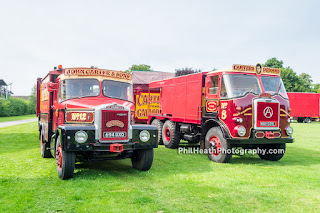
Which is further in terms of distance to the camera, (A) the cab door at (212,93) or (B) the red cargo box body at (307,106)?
(B) the red cargo box body at (307,106)

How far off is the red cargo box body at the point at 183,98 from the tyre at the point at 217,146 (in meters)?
0.88

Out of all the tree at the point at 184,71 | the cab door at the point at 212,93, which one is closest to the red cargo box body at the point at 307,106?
the tree at the point at 184,71

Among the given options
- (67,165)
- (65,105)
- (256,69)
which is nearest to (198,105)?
(256,69)

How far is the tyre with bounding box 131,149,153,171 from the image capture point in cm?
727

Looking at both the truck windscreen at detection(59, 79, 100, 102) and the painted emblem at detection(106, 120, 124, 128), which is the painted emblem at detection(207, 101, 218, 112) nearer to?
the painted emblem at detection(106, 120, 124, 128)

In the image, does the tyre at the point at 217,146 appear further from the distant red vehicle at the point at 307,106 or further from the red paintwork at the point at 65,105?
Result: the distant red vehicle at the point at 307,106

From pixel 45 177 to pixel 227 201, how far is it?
415cm

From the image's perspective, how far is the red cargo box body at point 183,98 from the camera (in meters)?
10.1

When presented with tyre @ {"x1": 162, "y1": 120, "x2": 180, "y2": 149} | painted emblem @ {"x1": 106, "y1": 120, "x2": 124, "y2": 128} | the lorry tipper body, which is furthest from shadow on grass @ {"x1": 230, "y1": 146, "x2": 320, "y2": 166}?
painted emblem @ {"x1": 106, "y1": 120, "x2": 124, "y2": 128}

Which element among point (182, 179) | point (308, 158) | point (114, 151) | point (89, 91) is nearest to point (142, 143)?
point (114, 151)

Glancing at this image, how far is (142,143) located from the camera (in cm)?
689

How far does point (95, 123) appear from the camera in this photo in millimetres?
6578

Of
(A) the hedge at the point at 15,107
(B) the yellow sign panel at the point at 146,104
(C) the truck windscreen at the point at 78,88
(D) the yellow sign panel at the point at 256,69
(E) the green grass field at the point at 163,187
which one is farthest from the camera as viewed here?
(A) the hedge at the point at 15,107

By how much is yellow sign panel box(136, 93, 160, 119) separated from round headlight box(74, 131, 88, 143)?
791 centimetres
